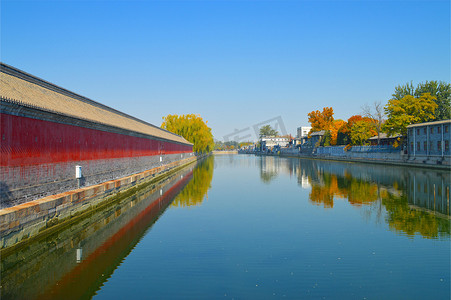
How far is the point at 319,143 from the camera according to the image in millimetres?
88875

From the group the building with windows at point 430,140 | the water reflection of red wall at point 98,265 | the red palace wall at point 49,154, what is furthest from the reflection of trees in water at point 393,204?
the building with windows at point 430,140

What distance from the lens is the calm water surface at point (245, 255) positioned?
689cm

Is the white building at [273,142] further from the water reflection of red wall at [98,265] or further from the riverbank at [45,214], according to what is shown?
the water reflection of red wall at [98,265]

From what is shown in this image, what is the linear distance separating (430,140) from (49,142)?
4307 cm

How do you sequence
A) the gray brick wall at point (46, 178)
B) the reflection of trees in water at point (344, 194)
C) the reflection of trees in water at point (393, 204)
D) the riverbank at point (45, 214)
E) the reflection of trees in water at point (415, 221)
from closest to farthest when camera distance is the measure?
the riverbank at point (45, 214) < the gray brick wall at point (46, 178) < the reflection of trees in water at point (415, 221) < the reflection of trees in water at point (393, 204) < the reflection of trees in water at point (344, 194)

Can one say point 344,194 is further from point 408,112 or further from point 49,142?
point 408,112

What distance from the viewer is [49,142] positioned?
1319 cm

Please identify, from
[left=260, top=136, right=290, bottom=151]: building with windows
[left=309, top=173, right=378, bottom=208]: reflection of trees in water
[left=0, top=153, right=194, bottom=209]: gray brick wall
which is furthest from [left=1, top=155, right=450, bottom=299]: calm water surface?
[left=260, top=136, right=290, bottom=151]: building with windows

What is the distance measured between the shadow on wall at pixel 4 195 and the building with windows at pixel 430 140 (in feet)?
136

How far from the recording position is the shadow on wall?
9.74m

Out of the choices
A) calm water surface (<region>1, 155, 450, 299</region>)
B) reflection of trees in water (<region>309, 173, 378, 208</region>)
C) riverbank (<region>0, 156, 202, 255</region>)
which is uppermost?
riverbank (<region>0, 156, 202, 255</region>)

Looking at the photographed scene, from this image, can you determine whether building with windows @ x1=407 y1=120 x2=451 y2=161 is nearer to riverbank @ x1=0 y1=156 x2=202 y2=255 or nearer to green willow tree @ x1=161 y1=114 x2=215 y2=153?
riverbank @ x1=0 y1=156 x2=202 y2=255

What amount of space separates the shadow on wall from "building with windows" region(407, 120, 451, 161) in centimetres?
4142

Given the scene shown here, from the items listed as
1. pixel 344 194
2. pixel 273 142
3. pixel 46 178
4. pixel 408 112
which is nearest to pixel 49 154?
pixel 46 178
